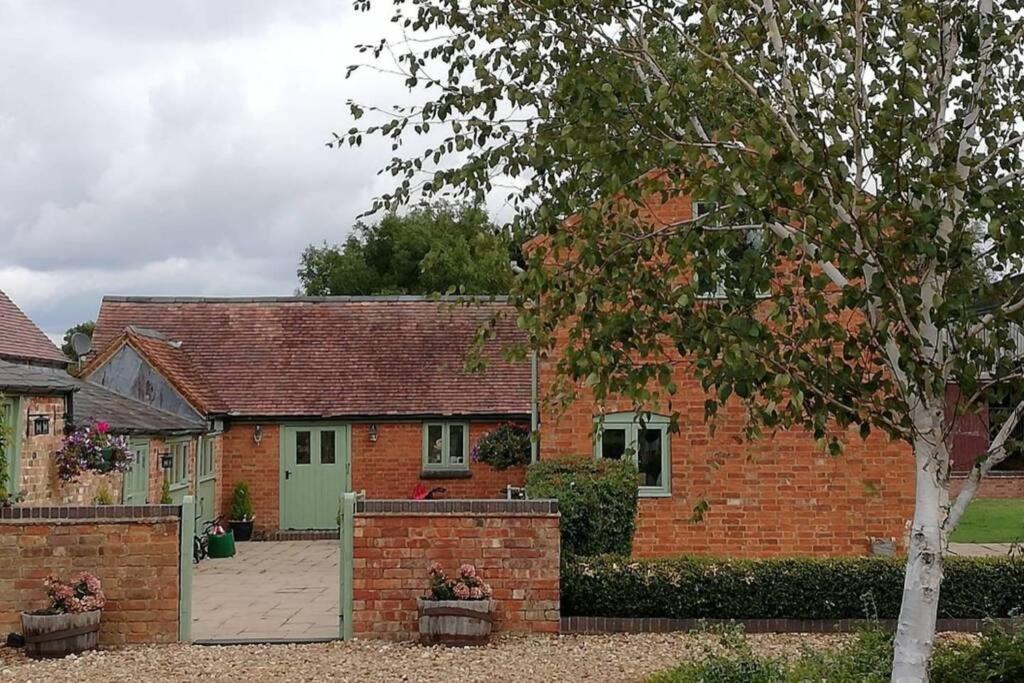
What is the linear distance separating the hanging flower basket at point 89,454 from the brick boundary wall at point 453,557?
4709 mm

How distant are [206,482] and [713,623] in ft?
39.6

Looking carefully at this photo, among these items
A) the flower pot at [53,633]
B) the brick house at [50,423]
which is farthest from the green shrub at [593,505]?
the brick house at [50,423]

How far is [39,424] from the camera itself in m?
13.1

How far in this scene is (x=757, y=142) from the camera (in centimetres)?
490

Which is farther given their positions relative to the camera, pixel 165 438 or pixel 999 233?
pixel 165 438

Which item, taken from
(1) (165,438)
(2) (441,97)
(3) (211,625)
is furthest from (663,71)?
(1) (165,438)

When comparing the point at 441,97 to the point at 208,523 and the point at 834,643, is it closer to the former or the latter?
the point at 834,643

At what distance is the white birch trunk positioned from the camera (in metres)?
5.96

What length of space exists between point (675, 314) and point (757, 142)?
113 centimetres

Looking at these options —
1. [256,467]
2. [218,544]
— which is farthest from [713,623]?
[256,467]

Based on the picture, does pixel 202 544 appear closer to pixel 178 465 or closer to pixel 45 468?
pixel 178 465

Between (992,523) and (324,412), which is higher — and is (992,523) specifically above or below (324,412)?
below

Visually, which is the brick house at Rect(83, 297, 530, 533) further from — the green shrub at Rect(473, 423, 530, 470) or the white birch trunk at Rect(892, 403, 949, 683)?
the white birch trunk at Rect(892, 403, 949, 683)

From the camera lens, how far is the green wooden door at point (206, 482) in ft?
63.6
